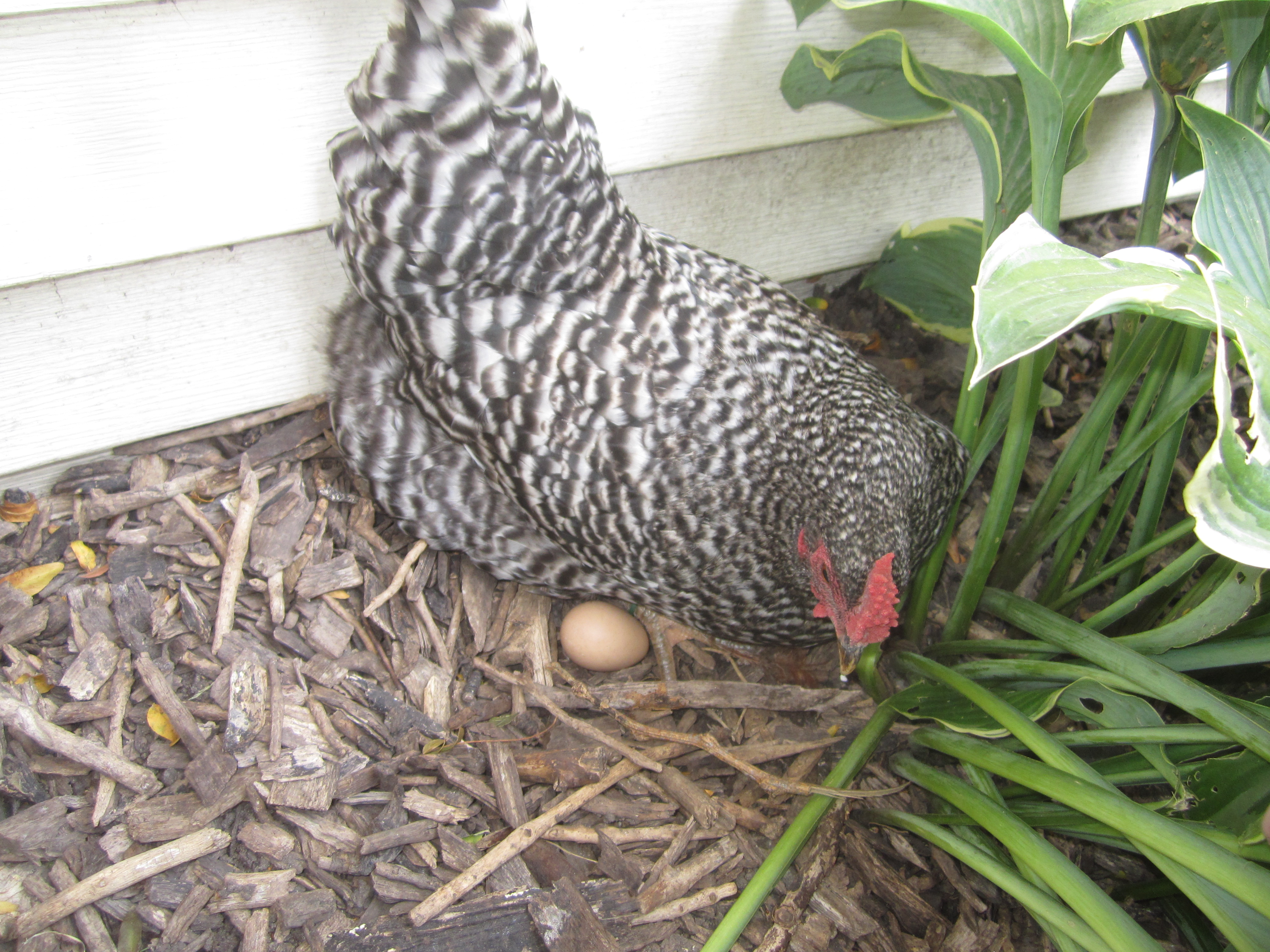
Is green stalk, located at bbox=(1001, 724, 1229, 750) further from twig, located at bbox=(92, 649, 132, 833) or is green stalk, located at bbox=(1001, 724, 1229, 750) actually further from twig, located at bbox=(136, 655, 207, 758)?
twig, located at bbox=(92, 649, 132, 833)

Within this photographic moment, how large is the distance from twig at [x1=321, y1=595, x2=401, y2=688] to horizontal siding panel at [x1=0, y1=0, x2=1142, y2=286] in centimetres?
70

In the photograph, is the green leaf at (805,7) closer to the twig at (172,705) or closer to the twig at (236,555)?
the twig at (236,555)

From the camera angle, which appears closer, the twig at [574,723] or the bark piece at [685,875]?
the bark piece at [685,875]

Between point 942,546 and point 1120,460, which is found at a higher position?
point 1120,460

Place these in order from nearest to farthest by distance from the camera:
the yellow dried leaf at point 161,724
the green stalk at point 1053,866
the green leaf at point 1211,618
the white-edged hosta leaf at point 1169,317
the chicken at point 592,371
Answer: the white-edged hosta leaf at point 1169,317 → the green stalk at point 1053,866 → the green leaf at point 1211,618 → the chicken at point 592,371 → the yellow dried leaf at point 161,724

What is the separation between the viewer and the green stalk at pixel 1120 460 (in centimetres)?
131

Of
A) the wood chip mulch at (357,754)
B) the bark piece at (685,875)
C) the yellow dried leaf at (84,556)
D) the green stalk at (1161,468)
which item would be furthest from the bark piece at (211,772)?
the green stalk at (1161,468)

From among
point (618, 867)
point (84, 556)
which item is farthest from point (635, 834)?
point (84, 556)

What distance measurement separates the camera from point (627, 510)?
4.76ft

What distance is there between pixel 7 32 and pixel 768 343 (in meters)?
1.27

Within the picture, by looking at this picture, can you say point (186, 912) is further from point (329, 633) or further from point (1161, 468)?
point (1161, 468)

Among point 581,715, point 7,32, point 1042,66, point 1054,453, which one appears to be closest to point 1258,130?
point 1042,66

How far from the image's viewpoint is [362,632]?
162cm

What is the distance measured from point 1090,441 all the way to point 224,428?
5.62 ft
